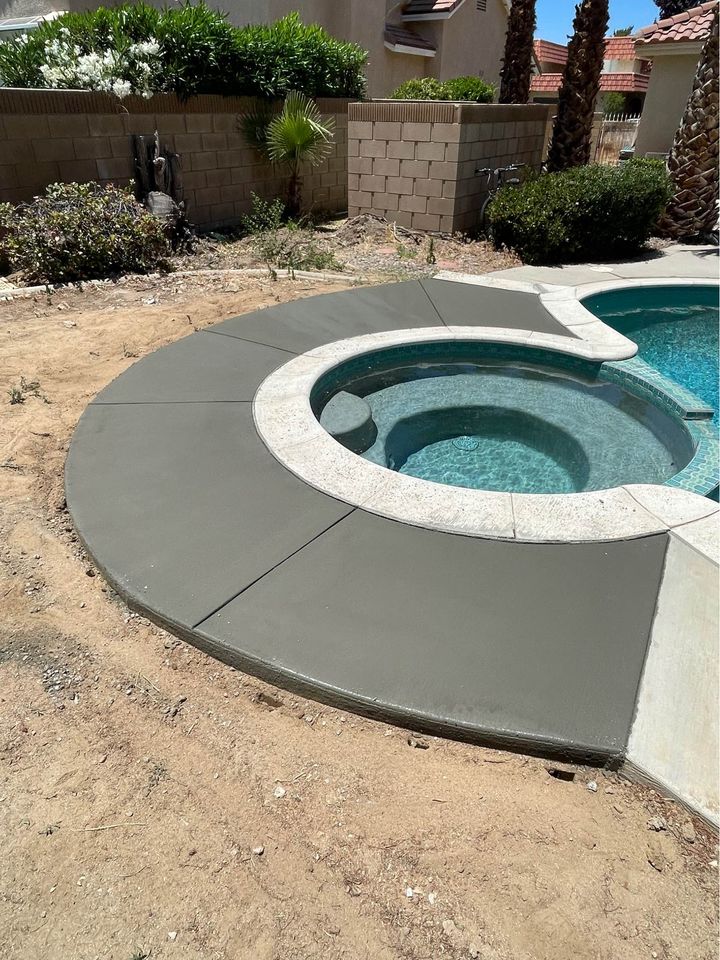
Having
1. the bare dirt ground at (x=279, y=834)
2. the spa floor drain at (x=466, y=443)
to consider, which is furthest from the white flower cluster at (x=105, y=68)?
the bare dirt ground at (x=279, y=834)

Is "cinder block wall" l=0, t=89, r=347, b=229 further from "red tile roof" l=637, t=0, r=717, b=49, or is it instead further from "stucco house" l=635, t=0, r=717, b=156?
"stucco house" l=635, t=0, r=717, b=156

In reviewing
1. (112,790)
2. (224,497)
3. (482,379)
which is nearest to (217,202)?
(482,379)

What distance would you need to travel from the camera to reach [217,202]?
36.6ft

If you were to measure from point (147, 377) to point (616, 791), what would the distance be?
4536mm

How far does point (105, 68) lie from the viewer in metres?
9.24

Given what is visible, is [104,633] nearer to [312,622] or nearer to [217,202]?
[312,622]

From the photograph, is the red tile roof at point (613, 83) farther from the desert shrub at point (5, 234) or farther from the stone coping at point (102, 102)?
the desert shrub at point (5, 234)

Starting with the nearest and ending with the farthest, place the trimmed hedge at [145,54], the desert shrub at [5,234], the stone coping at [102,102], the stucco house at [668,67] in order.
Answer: the desert shrub at [5,234] → the stone coping at [102,102] → the trimmed hedge at [145,54] → the stucco house at [668,67]

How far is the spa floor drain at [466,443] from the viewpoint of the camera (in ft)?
17.1

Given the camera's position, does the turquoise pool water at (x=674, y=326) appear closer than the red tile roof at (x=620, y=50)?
Yes

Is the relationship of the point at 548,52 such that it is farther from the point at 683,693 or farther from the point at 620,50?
the point at 683,693

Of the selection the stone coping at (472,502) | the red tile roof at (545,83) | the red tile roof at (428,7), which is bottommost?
the stone coping at (472,502)

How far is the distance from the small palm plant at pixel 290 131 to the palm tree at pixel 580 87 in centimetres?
453

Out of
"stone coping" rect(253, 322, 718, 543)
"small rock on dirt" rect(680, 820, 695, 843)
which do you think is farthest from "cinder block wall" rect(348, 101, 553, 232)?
"small rock on dirt" rect(680, 820, 695, 843)
